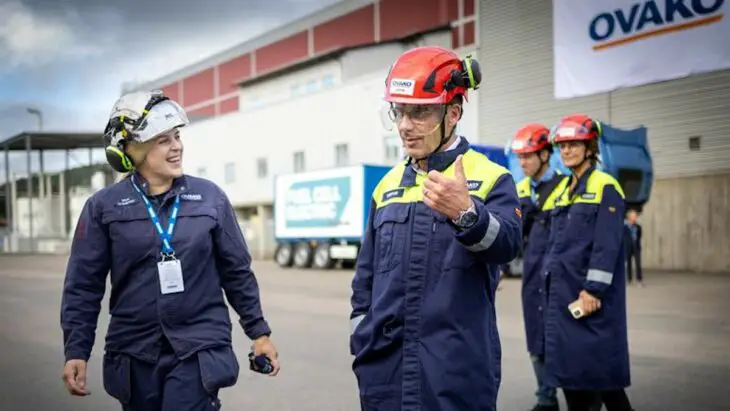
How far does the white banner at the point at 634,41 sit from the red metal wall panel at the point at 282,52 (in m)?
37.9

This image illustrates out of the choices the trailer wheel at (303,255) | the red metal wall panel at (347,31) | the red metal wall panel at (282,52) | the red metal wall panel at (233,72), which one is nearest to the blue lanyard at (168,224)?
the trailer wheel at (303,255)

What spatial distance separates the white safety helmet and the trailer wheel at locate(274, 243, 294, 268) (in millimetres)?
25997

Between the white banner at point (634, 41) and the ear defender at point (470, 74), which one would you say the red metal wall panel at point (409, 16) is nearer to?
the white banner at point (634, 41)

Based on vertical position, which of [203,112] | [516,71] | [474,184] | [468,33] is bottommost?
[474,184]

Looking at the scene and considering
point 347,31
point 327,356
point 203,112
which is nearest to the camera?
point 327,356

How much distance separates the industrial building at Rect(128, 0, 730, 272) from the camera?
915 cm

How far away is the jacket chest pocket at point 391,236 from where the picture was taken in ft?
9.25

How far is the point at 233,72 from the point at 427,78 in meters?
48.3

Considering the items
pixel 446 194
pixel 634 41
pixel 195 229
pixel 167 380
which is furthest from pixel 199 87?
pixel 446 194

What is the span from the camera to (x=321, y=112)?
34.5m

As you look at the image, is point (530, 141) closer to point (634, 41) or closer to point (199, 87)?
point (634, 41)

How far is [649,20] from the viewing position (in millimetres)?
5328

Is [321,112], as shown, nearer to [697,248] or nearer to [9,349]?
[697,248]

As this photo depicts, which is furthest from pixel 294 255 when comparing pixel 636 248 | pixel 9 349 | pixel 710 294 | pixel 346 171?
pixel 9 349
